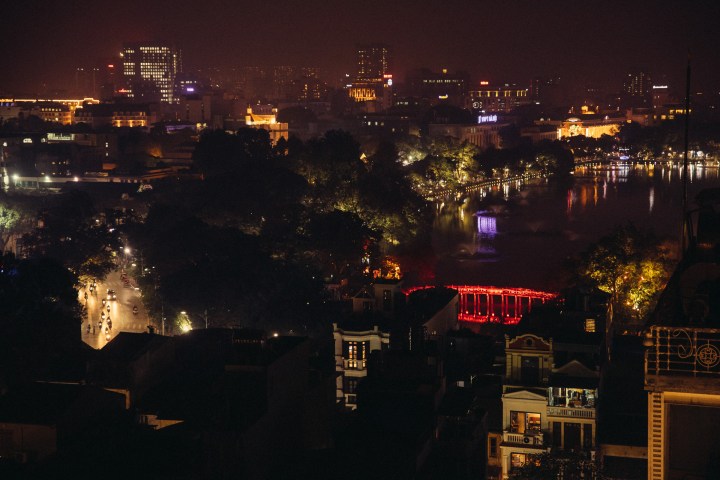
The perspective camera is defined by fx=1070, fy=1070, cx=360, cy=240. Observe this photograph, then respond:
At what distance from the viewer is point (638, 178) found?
5800cm

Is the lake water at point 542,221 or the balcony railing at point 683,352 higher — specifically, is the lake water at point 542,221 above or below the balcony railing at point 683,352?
below

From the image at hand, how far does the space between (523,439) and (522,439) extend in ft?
0.04

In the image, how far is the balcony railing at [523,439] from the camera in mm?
12156

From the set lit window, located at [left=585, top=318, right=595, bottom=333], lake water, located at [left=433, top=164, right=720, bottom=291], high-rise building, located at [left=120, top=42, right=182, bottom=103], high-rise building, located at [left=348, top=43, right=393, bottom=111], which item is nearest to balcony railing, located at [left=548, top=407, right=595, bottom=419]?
lit window, located at [left=585, top=318, right=595, bottom=333]

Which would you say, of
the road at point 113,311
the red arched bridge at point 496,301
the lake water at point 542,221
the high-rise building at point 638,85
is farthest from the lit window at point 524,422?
the high-rise building at point 638,85

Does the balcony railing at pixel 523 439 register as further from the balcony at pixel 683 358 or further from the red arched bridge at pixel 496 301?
the red arched bridge at pixel 496 301

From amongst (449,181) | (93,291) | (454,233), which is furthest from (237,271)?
(449,181)

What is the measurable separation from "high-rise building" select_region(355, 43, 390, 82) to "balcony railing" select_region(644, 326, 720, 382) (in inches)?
4597

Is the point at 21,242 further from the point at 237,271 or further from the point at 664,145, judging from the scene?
the point at 664,145

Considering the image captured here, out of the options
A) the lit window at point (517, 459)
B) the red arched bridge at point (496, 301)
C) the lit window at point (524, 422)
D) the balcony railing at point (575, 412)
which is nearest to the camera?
the lit window at point (517, 459)

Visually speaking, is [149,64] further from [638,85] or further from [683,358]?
[683,358]

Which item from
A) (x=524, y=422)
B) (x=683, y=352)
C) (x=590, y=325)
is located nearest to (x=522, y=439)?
(x=524, y=422)

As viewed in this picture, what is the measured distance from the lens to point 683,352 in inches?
195

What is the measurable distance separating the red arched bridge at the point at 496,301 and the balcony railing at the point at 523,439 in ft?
35.3
